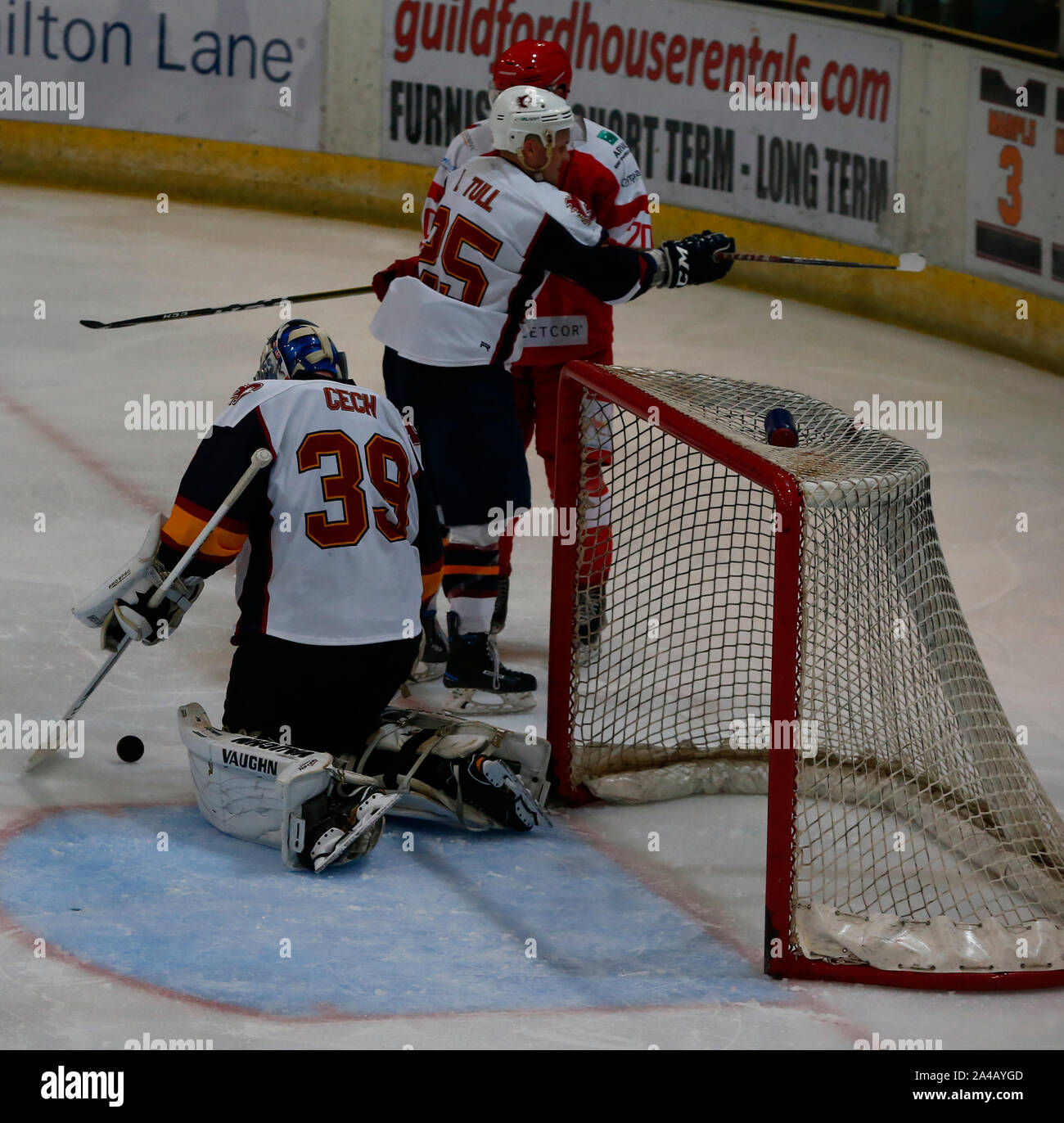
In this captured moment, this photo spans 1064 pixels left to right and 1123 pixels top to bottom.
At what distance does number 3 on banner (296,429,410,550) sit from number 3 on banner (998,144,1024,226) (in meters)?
4.34

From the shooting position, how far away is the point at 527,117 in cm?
404

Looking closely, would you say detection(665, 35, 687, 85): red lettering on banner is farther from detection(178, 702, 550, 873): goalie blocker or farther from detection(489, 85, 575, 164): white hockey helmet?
detection(178, 702, 550, 873): goalie blocker

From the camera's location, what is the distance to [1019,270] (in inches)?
284

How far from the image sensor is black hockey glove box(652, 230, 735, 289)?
14.1 feet

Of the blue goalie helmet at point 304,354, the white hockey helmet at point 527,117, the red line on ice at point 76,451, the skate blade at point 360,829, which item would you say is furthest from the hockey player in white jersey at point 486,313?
the red line on ice at point 76,451

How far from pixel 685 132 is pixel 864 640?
16.7ft

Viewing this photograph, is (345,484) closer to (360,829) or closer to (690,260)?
(360,829)

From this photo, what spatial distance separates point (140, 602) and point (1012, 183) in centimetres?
463

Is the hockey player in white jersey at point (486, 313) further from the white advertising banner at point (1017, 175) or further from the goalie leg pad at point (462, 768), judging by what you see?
the white advertising banner at point (1017, 175)

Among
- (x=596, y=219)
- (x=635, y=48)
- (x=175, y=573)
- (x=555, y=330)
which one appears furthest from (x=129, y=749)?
(x=635, y=48)

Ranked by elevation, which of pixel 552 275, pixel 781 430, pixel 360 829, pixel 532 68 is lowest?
pixel 360 829

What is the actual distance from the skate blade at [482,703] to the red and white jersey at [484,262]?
73cm
